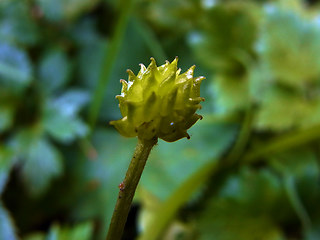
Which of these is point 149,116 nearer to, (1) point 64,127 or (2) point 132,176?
(2) point 132,176

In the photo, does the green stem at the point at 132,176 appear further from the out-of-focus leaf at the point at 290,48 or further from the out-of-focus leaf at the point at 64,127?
the out-of-focus leaf at the point at 290,48

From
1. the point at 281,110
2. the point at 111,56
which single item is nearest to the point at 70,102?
the point at 111,56

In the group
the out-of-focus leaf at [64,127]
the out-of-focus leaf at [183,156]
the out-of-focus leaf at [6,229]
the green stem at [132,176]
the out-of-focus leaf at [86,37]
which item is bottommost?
the green stem at [132,176]

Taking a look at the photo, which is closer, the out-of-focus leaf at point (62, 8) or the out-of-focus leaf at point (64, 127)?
the out-of-focus leaf at point (64, 127)

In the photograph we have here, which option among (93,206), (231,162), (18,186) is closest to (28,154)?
(18,186)

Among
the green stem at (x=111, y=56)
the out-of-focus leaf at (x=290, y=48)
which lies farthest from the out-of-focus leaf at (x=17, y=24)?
the out-of-focus leaf at (x=290, y=48)

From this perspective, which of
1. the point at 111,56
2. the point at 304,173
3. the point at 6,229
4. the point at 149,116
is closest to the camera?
the point at 149,116

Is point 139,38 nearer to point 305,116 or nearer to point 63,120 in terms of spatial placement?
point 63,120

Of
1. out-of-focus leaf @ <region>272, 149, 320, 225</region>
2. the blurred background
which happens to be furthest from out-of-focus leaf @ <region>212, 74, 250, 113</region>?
out-of-focus leaf @ <region>272, 149, 320, 225</region>

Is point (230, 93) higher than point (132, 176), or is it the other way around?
point (230, 93)
